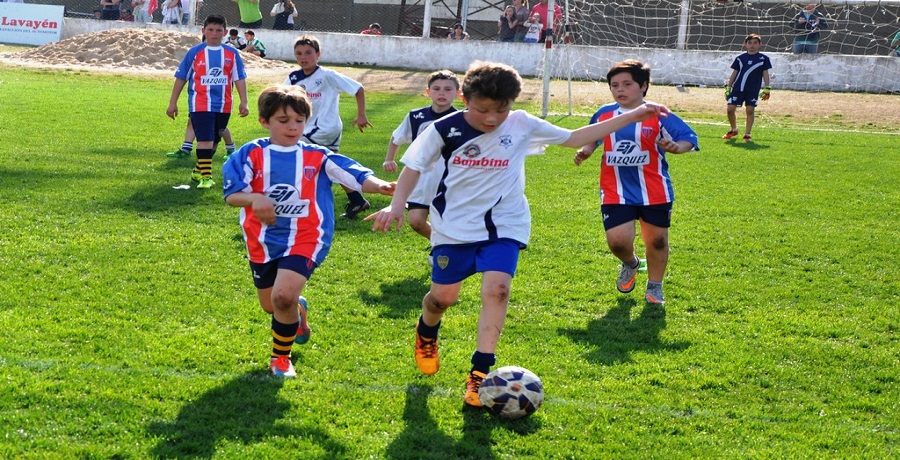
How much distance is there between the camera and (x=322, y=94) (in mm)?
8039

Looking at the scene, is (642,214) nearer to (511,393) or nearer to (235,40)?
(511,393)

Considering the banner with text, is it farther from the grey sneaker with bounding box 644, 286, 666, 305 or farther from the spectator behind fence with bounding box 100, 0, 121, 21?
the grey sneaker with bounding box 644, 286, 666, 305

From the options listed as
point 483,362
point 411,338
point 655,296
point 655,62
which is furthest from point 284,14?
point 483,362

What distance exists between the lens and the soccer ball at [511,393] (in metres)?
3.85

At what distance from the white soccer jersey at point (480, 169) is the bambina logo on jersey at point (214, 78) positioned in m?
6.24

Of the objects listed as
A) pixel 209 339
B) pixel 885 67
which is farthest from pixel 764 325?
pixel 885 67

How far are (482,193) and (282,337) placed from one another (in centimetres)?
118

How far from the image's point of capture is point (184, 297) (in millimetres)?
5516

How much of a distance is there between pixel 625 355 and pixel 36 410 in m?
2.87

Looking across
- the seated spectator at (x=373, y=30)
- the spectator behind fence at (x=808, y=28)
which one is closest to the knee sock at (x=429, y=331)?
the spectator behind fence at (x=808, y=28)

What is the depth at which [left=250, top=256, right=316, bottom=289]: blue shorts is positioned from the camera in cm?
429

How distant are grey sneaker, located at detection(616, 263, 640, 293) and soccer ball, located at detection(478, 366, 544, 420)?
2.20m

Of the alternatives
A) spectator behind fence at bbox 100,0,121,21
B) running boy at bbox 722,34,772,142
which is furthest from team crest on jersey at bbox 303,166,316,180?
spectator behind fence at bbox 100,0,121,21

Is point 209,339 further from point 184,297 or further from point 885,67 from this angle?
point 885,67
